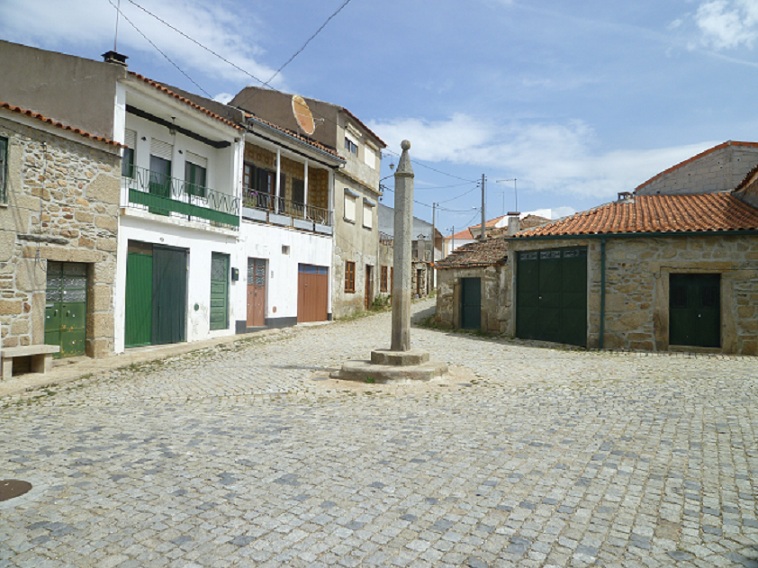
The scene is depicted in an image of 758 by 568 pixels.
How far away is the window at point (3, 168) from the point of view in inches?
355

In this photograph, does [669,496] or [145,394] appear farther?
[145,394]

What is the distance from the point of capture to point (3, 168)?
9.07m

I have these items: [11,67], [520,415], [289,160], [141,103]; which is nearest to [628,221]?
[520,415]

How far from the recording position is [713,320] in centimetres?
1299

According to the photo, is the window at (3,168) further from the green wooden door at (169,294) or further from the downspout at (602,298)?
the downspout at (602,298)

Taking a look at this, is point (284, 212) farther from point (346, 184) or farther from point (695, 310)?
point (695, 310)

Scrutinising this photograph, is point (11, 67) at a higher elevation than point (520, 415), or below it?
higher

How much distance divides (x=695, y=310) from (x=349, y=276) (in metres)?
12.8

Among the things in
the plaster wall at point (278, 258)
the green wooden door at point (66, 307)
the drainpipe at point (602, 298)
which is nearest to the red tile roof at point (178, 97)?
the plaster wall at point (278, 258)

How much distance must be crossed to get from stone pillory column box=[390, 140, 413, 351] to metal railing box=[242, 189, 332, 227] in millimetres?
8560

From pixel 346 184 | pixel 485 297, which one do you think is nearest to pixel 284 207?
Answer: pixel 346 184

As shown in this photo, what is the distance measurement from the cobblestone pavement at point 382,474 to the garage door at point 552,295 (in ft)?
20.2

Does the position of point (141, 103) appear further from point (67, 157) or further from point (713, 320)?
point (713, 320)

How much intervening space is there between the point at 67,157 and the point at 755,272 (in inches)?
601
